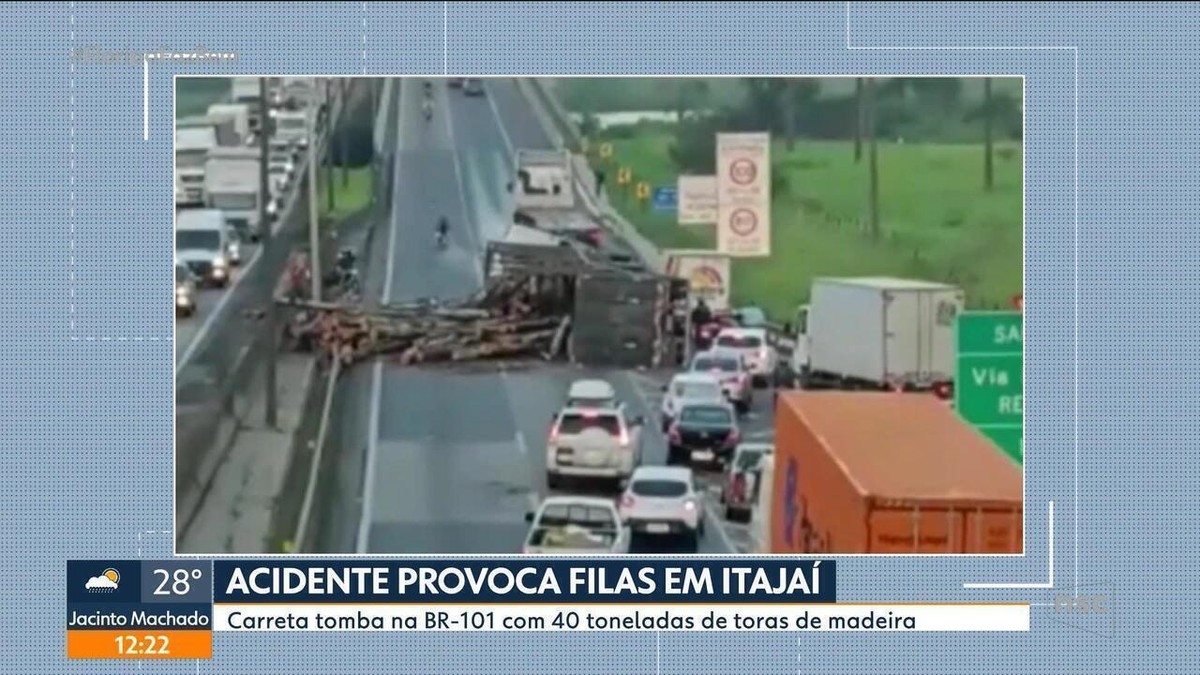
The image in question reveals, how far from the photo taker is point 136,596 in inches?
768

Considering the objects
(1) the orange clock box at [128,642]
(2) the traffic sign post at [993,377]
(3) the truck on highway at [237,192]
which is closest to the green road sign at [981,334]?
(2) the traffic sign post at [993,377]

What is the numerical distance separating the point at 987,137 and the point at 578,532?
8.70 ft

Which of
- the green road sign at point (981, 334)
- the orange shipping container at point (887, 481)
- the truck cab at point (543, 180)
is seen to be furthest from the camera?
the truck cab at point (543, 180)

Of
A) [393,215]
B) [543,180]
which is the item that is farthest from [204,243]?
[543,180]

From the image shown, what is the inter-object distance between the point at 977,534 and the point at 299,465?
3.19 m

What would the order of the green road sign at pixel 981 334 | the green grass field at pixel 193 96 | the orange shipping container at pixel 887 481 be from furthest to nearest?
1. the green road sign at pixel 981 334
2. the green grass field at pixel 193 96
3. the orange shipping container at pixel 887 481

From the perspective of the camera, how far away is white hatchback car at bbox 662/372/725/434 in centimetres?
2014

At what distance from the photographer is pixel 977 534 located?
19250 millimetres

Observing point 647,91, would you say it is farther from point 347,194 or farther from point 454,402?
→ point 454,402

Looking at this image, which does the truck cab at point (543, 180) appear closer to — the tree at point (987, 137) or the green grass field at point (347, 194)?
the green grass field at point (347, 194)

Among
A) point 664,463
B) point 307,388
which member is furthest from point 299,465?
point 664,463

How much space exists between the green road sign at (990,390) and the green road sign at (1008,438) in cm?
3

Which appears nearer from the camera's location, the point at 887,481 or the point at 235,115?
the point at 887,481

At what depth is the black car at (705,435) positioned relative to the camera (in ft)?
66.2
